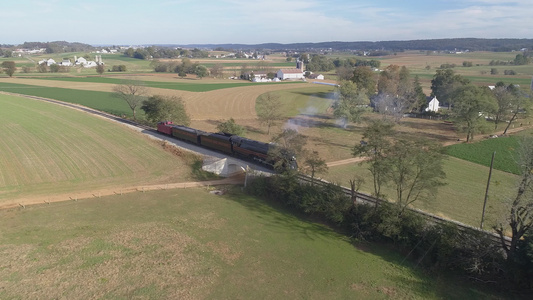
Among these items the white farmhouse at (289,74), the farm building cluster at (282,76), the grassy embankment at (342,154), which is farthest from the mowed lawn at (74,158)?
the white farmhouse at (289,74)

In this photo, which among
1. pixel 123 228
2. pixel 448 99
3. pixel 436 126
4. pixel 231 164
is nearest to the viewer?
pixel 123 228

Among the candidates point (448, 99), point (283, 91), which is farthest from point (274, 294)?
point (283, 91)

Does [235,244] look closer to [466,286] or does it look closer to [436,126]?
[466,286]

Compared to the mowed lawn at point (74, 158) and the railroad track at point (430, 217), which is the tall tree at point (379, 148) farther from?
the mowed lawn at point (74, 158)

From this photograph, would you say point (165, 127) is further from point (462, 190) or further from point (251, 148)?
point (462, 190)

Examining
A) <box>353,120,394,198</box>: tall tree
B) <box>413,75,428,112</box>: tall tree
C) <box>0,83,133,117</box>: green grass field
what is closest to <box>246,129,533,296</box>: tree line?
<box>353,120,394,198</box>: tall tree
